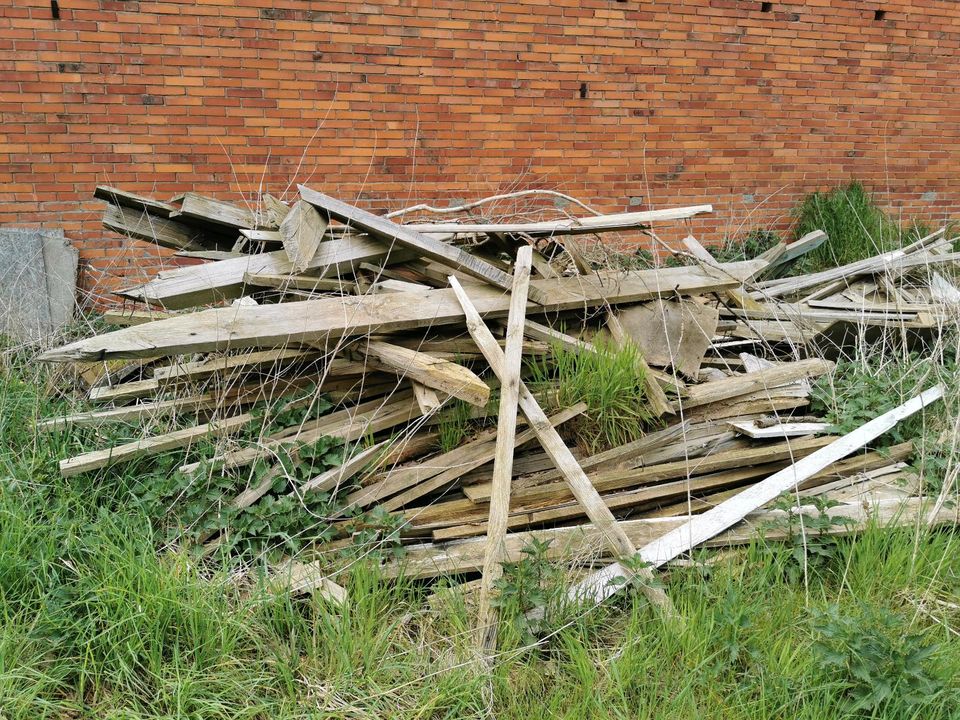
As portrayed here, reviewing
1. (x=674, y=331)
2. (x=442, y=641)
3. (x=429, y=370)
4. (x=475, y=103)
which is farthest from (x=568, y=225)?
(x=475, y=103)

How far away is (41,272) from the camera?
5938 millimetres

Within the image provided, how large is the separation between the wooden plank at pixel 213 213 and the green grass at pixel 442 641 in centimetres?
167

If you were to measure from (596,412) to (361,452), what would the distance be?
1.11m

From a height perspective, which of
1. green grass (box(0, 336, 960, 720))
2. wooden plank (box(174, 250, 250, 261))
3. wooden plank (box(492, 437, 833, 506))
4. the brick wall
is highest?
the brick wall

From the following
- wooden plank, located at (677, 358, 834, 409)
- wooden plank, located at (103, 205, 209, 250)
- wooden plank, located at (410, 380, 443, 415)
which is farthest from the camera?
wooden plank, located at (103, 205, 209, 250)

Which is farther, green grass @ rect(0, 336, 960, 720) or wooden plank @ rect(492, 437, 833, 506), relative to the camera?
wooden plank @ rect(492, 437, 833, 506)

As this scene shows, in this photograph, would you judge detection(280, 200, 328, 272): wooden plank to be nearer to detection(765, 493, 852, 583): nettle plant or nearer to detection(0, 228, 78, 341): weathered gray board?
detection(765, 493, 852, 583): nettle plant

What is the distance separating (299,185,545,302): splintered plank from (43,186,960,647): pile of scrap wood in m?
0.01

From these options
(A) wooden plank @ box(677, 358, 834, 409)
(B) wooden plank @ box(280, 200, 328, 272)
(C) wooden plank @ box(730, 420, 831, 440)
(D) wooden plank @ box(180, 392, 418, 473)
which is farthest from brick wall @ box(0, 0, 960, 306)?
(C) wooden plank @ box(730, 420, 831, 440)

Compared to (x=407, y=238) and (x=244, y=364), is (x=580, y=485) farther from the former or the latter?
(x=244, y=364)

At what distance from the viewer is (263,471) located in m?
3.14

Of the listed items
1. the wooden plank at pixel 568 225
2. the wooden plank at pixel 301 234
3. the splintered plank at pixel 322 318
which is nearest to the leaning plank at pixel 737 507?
the splintered plank at pixel 322 318

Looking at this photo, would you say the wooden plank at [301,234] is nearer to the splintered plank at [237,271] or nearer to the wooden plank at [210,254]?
the splintered plank at [237,271]

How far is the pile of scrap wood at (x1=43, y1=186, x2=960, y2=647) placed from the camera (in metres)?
2.99
